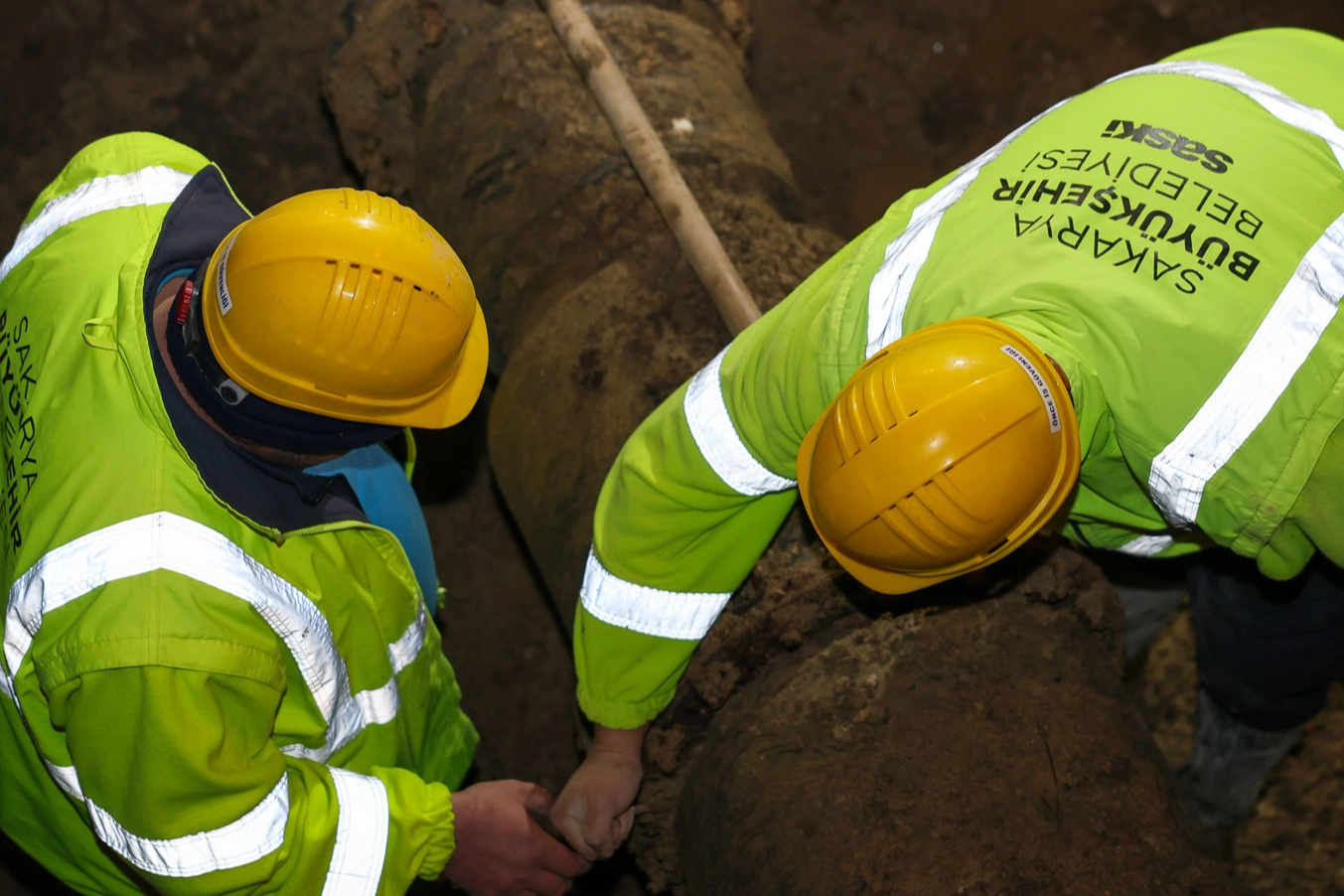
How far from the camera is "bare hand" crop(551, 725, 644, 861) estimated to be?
1973mm

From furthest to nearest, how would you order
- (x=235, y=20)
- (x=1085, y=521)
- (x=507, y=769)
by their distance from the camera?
(x=235, y=20), (x=507, y=769), (x=1085, y=521)

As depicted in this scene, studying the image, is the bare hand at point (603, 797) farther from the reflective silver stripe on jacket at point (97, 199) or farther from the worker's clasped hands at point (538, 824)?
the reflective silver stripe on jacket at point (97, 199)

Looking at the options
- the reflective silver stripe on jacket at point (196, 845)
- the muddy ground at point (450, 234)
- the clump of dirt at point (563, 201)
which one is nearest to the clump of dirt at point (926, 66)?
the muddy ground at point (450, 234)

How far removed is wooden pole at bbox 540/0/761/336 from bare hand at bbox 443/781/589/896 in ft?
3.47

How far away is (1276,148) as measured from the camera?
154cm

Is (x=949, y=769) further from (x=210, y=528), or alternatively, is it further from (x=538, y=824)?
(x=210, y=528)

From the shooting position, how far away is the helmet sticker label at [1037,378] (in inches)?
53.7

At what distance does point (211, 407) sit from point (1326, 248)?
166cm

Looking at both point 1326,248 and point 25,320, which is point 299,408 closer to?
point 25,320

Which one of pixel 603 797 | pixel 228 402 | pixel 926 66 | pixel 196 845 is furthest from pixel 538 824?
pixel 926 66

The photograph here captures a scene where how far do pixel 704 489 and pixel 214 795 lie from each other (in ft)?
2.87

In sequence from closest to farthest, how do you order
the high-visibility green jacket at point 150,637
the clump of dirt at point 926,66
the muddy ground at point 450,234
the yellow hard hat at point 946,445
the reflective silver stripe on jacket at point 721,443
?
the yellow hard hat at point 946,445 < the high-visibility green jacket at point 150,637 < the reflective silver stripe on jacket at point 721,443 < the muddy ground at point 450,234 < the clump of dirt at point 926,66

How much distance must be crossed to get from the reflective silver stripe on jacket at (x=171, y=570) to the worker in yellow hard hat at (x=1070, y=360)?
54 centimetres

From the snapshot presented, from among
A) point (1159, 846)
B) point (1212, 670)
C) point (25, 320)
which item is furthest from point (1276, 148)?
point (25, 320)
